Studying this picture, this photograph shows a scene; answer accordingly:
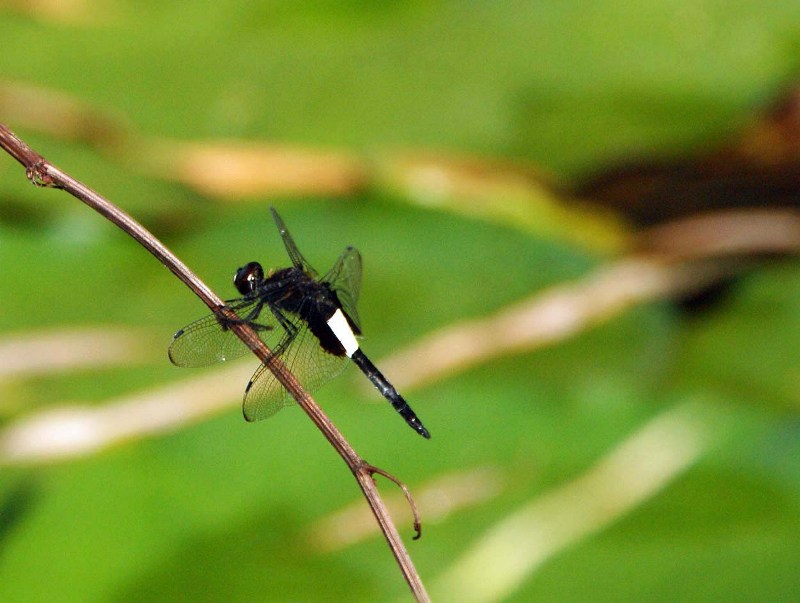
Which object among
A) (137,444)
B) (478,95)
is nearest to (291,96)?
(478,95)

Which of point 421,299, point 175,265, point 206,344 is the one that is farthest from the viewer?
point 421,299

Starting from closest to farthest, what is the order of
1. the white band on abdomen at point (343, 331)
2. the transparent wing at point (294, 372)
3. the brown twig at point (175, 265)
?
the brown twig at point (175, 265) < the transparent wing at point (294, 372) < the white band on abdomen at point (343, 331)

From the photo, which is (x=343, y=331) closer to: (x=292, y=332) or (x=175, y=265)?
(x=292, y=332)

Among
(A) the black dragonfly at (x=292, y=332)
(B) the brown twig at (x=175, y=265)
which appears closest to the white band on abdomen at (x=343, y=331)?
(A) the black dragonfly at (x=292, y=332)

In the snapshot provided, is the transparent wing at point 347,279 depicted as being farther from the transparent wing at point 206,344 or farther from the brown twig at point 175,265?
the brown twig at point 175,265

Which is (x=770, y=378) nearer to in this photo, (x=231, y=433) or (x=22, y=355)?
(x=231, y=433)

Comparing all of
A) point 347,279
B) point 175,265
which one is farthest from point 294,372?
point 175,265
